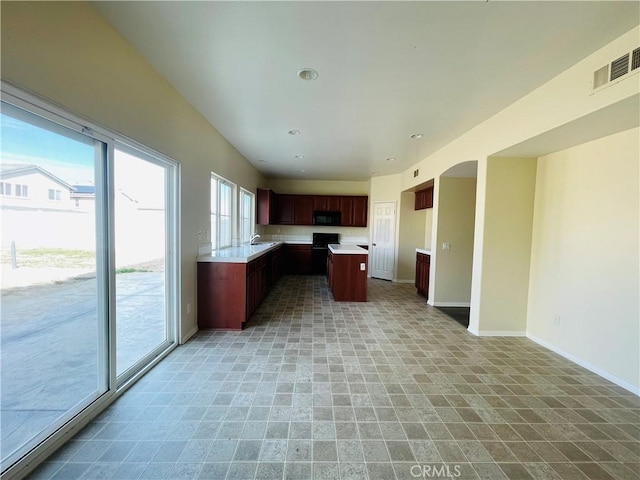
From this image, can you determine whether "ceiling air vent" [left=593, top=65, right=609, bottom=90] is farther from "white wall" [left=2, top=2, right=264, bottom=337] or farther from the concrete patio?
the concrete patio

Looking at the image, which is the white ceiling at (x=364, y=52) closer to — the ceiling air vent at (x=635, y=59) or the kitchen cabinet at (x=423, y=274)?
the ceiling air vent at (x=635, y=59)

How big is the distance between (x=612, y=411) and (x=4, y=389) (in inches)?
158

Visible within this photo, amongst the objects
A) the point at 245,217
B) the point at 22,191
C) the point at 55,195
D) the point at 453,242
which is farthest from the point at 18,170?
the point at 453,242

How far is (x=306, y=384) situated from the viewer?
86.4 inches

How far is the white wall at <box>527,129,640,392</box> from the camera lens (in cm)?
222

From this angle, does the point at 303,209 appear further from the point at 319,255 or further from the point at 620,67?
the point at 620,67

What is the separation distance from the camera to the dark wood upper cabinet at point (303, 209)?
7.35m

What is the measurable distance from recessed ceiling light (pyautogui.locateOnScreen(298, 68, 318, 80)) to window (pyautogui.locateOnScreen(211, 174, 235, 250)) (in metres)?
2.20

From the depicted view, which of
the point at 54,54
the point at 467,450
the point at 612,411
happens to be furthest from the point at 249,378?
the point at 612,411

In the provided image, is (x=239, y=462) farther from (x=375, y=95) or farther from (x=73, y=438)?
(x=375, y=95)

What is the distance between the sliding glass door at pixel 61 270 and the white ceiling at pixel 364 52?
2.89ft

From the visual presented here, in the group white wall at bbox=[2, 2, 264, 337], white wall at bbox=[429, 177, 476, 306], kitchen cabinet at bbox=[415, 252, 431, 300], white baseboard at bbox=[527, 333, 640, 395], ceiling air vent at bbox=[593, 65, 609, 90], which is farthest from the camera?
kitchen cabinet at bbox=[415, 252, 431, 300]

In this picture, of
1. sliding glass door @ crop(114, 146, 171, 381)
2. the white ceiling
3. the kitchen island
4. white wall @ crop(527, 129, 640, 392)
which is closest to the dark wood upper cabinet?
the kitchen island

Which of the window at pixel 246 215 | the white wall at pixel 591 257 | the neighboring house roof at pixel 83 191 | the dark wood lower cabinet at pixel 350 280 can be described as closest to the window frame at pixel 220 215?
the window at pixel 246 215
